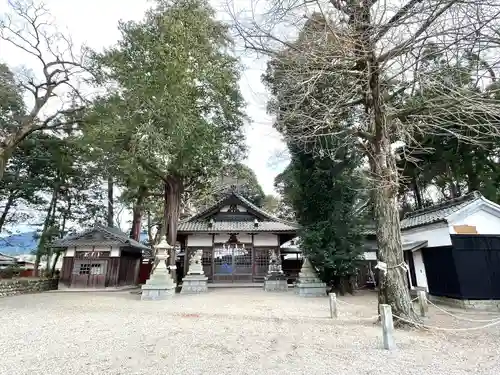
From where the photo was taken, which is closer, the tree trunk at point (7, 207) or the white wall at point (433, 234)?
the white wall at point (433, 234)

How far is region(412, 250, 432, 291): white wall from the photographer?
1044 cm

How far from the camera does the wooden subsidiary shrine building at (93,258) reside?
16203 millimetres

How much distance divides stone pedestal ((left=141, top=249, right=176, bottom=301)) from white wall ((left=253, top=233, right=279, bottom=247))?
18.8 feet

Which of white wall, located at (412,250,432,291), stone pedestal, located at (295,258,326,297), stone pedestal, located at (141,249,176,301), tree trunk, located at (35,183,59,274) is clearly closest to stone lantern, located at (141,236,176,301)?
stone pedestal, located at (141,249,176,301)

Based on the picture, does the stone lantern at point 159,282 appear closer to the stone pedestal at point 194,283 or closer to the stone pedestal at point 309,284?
the stone pedestal at point 194,283

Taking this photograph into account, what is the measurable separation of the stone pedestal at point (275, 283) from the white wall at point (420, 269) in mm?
5455

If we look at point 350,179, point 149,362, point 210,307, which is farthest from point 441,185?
point 149,362

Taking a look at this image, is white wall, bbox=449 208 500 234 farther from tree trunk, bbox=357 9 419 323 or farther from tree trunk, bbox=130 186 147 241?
tree trunk, bbox=130 186 147 241

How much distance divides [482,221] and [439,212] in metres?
1.48

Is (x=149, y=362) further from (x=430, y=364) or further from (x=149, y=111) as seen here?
(x=149, y=111)

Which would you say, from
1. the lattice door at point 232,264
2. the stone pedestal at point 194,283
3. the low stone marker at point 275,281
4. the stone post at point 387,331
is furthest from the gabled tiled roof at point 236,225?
the stone post at point 387,331

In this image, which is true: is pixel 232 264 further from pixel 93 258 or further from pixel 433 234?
pixel 433 234

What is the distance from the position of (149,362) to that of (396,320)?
4454 mm

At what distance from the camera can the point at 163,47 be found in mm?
10930
